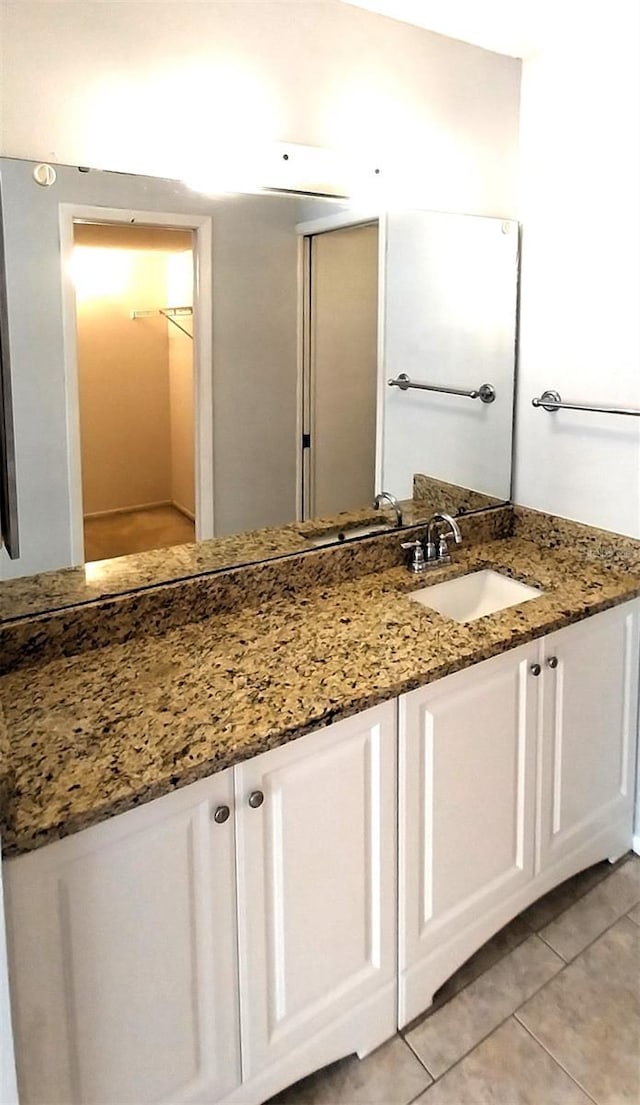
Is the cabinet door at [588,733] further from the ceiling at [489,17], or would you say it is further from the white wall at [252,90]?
the ceiling at [489,17]

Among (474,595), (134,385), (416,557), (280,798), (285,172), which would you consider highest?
(285,172)

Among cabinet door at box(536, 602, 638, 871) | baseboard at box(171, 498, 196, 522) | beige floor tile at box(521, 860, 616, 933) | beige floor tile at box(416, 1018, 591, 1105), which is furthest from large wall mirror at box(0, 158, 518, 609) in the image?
beige floor tile at box(416, 1018, 591, 1105)

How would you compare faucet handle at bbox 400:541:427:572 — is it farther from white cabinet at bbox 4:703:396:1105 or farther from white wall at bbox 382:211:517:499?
white cabinet at bbox 4:703:396:1105

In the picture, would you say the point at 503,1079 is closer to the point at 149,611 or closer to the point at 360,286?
the point at 149,611

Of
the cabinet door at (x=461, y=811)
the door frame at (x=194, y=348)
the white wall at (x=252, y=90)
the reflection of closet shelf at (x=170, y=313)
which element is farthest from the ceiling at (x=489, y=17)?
the cabinet door at (x=461, y=811)

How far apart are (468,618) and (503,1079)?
3.50 feet

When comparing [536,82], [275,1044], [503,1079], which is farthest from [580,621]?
[536,82]

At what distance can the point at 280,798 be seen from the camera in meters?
1.43

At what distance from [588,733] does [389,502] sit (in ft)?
2.61

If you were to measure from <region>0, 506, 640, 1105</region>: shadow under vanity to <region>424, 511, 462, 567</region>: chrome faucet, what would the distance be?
7 cm

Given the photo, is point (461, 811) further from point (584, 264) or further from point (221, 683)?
point (584, 264)

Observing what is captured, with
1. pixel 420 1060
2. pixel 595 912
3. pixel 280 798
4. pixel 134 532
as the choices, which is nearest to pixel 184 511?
pixel 134 532

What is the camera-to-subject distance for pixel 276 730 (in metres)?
1.36

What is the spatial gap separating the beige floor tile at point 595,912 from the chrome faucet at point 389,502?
3.69ft
